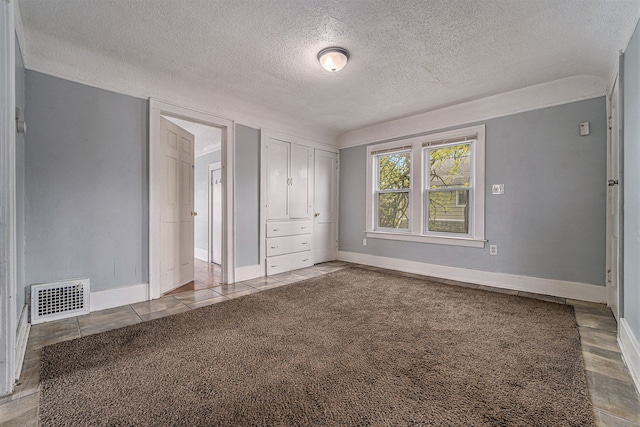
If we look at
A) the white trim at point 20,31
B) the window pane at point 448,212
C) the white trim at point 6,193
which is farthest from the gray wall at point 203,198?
the window pane at point 448,212

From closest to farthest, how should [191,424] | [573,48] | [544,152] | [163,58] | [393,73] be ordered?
[191,424], [573,48], [163,58], [393,73], [544,152]

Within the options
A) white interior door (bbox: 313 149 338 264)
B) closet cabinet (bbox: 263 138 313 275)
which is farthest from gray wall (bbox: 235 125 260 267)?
white interior door (bbox: 313 149 338 264)

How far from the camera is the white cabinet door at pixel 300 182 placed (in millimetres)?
4621

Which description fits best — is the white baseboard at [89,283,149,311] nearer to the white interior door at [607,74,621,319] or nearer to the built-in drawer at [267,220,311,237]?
the built-in drawer at [267,220,311,237]

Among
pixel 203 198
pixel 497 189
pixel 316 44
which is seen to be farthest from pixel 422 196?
pixel 203 198

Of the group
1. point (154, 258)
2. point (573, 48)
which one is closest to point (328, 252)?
point (154, 258)

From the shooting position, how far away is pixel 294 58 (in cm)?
269

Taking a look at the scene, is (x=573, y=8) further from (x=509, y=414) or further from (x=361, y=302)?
(x=361, y=302)

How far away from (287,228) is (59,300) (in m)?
2.77

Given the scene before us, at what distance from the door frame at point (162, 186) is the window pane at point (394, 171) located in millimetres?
2545

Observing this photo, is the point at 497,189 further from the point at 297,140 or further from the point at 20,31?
the point at 20,31

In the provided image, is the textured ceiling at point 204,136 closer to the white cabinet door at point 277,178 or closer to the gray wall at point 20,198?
the white cabinet door at point 277,178

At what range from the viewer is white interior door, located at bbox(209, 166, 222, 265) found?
5.25m

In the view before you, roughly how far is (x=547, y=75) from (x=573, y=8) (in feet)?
4.02
